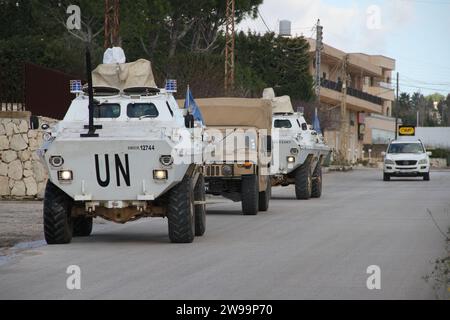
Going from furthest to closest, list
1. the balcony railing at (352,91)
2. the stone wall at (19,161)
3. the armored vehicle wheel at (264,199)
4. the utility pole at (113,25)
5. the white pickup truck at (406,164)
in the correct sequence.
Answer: the balcony railing at (352,91), the white pickup truck at (406,164), the utility pole at (113,25), the stone wall at (19,161), the armored vehicle wheel at (264,199)

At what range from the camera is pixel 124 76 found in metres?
17.9

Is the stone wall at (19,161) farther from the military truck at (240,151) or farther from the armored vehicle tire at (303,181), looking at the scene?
the armored vehicle tire at (303,181)

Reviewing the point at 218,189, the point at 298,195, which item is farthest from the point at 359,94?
the point at 218,189

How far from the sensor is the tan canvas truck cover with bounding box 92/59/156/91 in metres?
17.9

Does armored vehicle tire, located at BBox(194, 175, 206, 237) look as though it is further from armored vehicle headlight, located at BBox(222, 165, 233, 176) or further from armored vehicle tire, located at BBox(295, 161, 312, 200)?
armored vehicle tire, located at BBox(295, 161, 312, 200)

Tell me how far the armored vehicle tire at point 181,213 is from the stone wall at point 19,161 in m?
12.0

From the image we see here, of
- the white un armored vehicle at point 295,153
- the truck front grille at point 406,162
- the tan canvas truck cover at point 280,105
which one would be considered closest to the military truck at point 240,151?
the white un armored vehicle at point 295,153

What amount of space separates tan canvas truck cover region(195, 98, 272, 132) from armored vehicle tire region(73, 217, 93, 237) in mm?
6915

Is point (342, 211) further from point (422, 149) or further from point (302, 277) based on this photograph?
point (422, 149)

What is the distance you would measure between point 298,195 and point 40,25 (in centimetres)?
2917

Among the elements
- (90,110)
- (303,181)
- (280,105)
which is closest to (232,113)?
(303,181)

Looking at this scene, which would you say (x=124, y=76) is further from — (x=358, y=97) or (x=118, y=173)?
(x=358, y=97)

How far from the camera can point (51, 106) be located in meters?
28.6

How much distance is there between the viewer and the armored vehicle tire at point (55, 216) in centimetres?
1619
